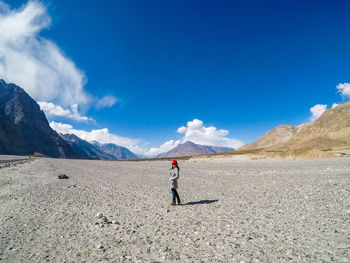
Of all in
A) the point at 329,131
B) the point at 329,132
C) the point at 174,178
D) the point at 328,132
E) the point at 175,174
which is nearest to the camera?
the point at 174,178

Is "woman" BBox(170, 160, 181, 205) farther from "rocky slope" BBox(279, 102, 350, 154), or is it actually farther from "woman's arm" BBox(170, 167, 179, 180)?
"rocky slope" BBox(279, 102, 350, 154)

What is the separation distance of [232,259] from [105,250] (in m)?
4.24

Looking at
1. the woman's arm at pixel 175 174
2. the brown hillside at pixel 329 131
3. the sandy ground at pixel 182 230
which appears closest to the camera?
the sandy ground at pixel 182 230

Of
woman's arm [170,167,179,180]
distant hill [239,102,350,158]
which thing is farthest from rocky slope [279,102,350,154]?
woman's arm [170,167,179,180]

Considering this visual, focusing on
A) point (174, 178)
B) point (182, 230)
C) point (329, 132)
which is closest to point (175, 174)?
point (174, 178)

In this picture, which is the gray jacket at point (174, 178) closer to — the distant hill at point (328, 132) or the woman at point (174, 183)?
the woman at point (174, 183)

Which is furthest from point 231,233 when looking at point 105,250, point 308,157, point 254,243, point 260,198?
point 308,157

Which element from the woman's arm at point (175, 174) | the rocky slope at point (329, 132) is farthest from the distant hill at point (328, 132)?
the woman's arm at point (175, 174)

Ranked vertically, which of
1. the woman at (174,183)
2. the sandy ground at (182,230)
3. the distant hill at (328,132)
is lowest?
the sandy ground at (182,230)

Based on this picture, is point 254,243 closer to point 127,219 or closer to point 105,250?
point 105,250

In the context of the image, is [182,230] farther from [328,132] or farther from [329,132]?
[328,132]

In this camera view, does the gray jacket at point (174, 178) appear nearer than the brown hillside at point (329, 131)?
Yes

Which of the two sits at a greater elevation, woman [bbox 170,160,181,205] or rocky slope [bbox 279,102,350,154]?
rocky slope [bbox 279,102,350,154]

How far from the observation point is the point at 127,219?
932 centimetres
